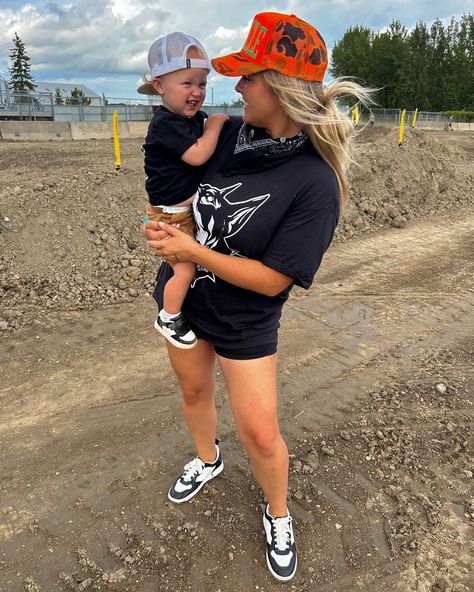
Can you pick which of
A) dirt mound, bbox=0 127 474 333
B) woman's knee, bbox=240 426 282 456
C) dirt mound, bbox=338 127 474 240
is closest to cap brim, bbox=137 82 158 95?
woman's knee, bbox=240 426 282 456

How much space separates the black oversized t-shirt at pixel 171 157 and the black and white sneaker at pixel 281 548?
5.75 ft

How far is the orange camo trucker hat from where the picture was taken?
1.67 m

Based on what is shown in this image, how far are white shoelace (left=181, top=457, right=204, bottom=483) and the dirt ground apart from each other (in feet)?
0.45

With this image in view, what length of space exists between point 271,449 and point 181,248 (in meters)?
1.04

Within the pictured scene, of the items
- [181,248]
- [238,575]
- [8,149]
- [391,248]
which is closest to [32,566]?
[238,575]

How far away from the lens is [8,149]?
12.3 metres

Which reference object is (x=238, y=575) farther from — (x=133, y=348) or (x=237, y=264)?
(x=133, y=348)

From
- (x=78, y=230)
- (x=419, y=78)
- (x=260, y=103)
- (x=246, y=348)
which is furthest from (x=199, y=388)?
(x=419, y=78)

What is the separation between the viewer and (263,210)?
1825mm

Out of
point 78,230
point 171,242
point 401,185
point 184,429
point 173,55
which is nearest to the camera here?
point 171,242

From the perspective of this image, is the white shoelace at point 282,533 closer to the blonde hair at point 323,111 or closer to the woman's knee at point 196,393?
the woman's knee at point 196,393

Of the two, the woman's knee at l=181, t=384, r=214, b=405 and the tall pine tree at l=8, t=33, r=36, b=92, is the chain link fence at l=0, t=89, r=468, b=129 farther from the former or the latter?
the tall pine tree at l=8, t=33, r=36, b=92

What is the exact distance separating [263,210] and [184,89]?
2.49ft

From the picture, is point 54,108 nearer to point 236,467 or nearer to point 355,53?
point 236,467
